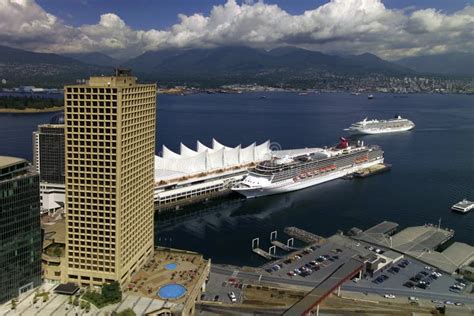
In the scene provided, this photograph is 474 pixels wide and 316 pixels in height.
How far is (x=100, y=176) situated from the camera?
34.3m

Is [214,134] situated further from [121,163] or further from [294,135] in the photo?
[121,163]

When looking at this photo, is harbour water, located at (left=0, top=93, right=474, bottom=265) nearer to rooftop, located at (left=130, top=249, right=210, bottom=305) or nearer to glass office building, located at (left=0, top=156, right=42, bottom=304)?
rooftop, located at (left=130, top=249, right=210, bottom=305)

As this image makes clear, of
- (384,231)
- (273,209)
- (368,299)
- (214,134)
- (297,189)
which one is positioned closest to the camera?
(368,299)

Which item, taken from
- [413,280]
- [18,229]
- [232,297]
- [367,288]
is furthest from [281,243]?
[18,229]

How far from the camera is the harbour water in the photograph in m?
55.2

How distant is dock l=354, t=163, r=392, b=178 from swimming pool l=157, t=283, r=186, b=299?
186 feet

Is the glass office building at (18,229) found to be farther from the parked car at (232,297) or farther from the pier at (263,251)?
the pier at (263,251)

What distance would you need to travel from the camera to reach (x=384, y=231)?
5288 centimetres

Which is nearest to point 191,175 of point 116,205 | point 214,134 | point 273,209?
point 273,209

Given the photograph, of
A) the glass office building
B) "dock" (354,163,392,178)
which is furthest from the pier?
"dock" (354,163,392,178)

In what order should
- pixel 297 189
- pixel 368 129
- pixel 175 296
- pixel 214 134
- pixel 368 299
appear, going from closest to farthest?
pixel 175 296 < pixel 368 299 < pixel 297 189 < pixel 214 134 < pixel 368 129

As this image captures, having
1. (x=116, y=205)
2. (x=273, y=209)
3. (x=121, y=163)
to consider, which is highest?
(x=121, y=163)

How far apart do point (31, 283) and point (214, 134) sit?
9247 centimetres

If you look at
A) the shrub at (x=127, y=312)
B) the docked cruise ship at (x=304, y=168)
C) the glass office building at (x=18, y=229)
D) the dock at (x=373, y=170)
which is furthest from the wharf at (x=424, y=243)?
the glass office building at (x=18, y=229)
